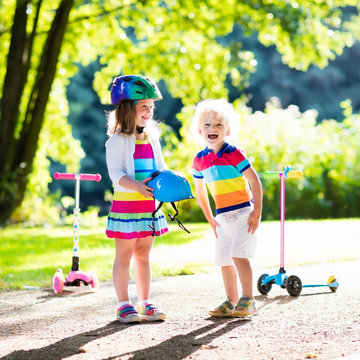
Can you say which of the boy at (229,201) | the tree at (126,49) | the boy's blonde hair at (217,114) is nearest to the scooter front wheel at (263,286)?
the boy at (229,201)

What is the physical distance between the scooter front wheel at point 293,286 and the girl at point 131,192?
3.99ft

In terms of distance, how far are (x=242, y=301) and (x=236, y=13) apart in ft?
33.4

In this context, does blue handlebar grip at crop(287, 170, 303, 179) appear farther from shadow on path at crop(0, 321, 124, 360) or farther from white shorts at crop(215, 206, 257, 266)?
shadow on path at crop(0, 321, 124, 360)

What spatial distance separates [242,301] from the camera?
4336mm

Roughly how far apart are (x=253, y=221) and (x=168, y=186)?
25.8 inches

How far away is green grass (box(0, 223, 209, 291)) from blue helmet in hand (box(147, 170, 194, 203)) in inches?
97.9

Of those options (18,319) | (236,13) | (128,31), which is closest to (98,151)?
(128,31)

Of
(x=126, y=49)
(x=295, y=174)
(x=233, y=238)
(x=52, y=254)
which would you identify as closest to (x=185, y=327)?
(x=233, y=238)

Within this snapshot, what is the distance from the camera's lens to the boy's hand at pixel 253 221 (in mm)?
4309

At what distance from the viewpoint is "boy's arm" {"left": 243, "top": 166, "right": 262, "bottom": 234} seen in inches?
168

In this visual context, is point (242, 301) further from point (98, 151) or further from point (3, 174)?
point (98, 151)

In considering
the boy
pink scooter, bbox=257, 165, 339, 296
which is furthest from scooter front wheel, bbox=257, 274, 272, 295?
the boy

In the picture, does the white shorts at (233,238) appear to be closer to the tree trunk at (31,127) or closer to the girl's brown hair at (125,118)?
the girl's brown hair at (125,118)

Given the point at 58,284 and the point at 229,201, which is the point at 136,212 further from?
the point at 58,284
